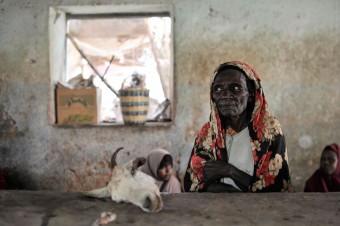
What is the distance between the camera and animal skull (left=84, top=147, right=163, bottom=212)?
4.64 feet

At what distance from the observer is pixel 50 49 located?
4.21 meters

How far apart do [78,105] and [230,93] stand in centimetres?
246

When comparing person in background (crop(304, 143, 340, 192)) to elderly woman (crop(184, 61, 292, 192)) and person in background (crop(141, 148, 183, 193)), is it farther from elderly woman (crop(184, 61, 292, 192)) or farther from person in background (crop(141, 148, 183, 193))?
elderly woman (crop(184, 61, 292, 192))

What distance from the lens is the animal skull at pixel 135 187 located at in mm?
1413

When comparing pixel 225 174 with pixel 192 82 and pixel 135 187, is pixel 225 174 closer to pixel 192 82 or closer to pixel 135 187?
pixel 135 187

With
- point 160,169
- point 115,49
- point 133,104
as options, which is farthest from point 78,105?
point 115,49

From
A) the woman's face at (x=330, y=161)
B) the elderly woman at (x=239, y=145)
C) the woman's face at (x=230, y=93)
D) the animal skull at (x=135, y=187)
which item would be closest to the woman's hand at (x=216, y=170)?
the elderly woman at (x=239, y=145)

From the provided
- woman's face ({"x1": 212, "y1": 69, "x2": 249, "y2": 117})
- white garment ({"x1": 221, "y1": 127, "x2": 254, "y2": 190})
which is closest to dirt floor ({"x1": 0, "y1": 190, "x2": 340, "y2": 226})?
white garment ({"x1": 221, "y1": 127, "x2": 254, "y2": 190})

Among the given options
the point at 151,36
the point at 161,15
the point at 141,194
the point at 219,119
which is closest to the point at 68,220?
the point at 141,194

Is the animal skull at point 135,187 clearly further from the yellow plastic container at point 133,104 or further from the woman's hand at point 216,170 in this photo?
the yellow plastic container at point 133,104

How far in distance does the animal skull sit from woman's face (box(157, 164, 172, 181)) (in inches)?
83.6

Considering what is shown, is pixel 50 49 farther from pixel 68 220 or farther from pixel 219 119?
pixel 68 220

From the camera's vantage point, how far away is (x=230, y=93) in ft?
7.23

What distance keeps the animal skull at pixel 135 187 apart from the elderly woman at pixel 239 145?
762 mm
